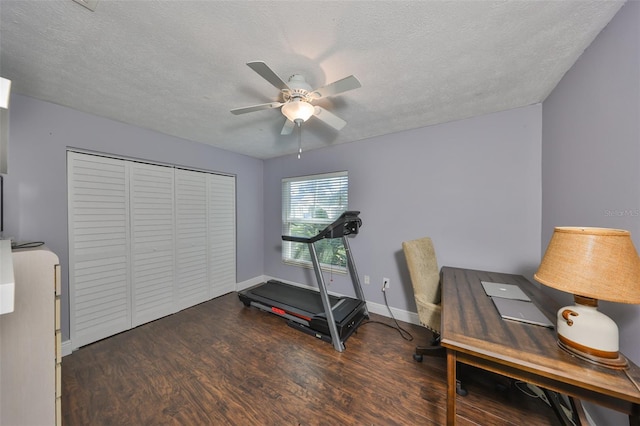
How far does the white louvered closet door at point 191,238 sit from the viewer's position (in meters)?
2.87

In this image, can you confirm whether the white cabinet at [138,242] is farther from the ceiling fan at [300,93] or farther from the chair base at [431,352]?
the chair base at [431,352]

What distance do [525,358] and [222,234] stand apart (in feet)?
11.3

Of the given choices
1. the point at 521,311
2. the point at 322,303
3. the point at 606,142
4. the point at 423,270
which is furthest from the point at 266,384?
the point at 606,142

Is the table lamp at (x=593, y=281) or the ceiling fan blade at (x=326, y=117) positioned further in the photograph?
the ceiling fan blade at (x=326, y=117)

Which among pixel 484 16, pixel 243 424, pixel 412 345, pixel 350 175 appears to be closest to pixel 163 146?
pixel 350 175

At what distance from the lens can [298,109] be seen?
1.45 m

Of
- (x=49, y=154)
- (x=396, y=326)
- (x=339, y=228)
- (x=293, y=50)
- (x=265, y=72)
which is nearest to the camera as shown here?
(x=265, y=72)

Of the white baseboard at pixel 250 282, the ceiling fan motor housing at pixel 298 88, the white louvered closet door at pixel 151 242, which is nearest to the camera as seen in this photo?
the ceiling fan motor housing at pixel 298 88

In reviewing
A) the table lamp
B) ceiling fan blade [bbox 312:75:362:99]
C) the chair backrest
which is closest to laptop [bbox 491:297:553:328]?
the table lamp

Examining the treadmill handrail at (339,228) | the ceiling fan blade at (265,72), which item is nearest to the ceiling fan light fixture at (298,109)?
the ceiling fan blade at (265,72)

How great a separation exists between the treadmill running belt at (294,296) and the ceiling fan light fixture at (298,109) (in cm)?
200

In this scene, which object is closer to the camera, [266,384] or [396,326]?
[266,384]

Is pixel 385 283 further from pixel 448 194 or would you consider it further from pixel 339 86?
pixel 339 86

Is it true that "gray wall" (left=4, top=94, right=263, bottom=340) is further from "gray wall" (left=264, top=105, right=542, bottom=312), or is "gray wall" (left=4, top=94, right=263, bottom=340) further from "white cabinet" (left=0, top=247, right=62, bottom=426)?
"gray wall" (left=264, top=105, right=542, bottom=312)
